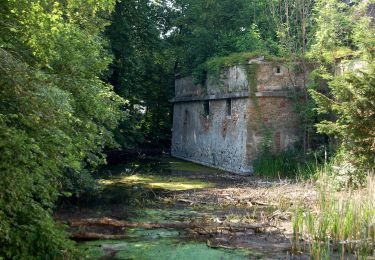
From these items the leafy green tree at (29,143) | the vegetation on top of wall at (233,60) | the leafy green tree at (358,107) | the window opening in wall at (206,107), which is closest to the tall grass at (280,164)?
the leafy green tree at (358,107)

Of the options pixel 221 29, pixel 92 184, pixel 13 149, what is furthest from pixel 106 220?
pixel 221 29

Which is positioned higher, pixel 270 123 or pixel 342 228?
pixel 270 123

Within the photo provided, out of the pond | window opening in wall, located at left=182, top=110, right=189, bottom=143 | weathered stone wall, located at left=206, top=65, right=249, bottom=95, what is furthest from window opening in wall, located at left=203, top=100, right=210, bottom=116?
the pond

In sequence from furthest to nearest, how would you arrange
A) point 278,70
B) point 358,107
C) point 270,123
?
point 278,70 < point 270,123 < point 358,107

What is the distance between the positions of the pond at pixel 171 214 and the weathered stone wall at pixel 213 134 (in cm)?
100

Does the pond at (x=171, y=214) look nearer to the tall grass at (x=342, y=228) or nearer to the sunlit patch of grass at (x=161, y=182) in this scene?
the sunlit patch of grass at (x=161, y=182)

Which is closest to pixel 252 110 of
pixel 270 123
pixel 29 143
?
pixel 270 123

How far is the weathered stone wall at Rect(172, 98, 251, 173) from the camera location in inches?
784

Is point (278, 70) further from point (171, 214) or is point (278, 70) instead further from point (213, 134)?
point (171, 214)

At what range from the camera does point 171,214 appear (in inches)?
469

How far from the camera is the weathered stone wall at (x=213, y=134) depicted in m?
19.9

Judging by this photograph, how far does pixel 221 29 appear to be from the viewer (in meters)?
25.1

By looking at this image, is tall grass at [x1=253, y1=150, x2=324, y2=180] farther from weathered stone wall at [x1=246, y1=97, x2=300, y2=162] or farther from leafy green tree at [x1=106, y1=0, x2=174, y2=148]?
leafy green tree at [x1=106, y1=0, x2=174, y2=148]

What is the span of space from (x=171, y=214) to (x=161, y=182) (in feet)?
19.6
